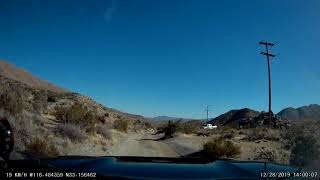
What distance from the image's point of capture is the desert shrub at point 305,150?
20078 mm

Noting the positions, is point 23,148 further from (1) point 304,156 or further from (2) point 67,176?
(2) point 67,176

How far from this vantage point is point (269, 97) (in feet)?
171

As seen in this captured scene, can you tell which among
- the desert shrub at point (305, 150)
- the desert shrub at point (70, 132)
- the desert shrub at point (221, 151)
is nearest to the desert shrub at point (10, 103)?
the desert shrub at point (70, 132)

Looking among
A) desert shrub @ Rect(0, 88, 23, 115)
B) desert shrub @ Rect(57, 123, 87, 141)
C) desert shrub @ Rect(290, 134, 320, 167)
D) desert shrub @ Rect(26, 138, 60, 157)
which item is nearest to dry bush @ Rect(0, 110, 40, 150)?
desert shrub @ Rect(26, 138, 60, 157)

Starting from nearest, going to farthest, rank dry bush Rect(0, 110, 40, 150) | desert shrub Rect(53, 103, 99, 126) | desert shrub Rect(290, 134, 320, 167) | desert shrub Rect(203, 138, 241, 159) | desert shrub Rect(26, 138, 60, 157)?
desert shrub Rect(26, 138, 60, 157), desert shrub Rect(290, 134, 320, 167), dry bush Rect(0, 110, 40, 150), desert shrub Rect(203, 138, 241, 159), desert shrub Rect(53, 103, 99, 126)

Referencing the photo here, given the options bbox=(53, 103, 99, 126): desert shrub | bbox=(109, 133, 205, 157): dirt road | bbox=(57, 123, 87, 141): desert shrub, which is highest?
bbox=(53, 103, 99, 126): desert shrub

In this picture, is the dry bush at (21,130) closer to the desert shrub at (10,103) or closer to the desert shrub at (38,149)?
the desert shrub at (38,149)

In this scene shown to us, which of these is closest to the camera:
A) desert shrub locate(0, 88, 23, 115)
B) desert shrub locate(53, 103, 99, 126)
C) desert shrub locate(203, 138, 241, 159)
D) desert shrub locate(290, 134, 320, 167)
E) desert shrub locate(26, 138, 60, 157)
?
desert shrub locate(26, 138, 60, 157)

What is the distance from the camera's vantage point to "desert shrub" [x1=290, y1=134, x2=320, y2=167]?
65.9ft

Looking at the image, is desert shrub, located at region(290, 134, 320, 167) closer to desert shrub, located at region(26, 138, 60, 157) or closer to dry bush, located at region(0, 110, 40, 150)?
desert shrub, located at region(26, 138, 60, 157)

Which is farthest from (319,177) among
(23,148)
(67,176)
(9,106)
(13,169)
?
(9,106)

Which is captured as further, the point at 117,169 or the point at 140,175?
the point at 117,169

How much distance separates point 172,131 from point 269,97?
12.6 meters

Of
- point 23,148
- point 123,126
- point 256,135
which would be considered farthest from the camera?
point 123,126
